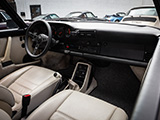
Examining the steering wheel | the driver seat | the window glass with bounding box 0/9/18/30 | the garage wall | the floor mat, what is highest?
the garage wall

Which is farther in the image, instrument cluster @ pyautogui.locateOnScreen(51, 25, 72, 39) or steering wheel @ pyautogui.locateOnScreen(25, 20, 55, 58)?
instrument cluster @ pyautogui.locateOnScreen(51, 25, 72, 39)

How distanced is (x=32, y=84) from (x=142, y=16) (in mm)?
3062

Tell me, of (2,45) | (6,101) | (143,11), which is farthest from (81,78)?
(143,11)

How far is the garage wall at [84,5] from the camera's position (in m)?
6.41

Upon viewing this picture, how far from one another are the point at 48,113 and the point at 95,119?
0.31 m

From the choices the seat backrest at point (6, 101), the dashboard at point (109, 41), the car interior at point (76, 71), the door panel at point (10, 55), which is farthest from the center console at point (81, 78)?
the seat backrest at point (6, 101)

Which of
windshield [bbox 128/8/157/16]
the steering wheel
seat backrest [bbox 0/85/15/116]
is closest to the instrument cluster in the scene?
the steering wheel

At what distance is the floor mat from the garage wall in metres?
4.65

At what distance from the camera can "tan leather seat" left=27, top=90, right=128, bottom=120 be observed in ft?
3.04

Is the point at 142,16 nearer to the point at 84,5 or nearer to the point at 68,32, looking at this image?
the point at 68,32

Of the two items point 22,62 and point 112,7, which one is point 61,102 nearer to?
point 22,62

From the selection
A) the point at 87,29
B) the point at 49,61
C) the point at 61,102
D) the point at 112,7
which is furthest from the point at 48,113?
the point at 112,7

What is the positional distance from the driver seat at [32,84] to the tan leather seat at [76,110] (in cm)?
25

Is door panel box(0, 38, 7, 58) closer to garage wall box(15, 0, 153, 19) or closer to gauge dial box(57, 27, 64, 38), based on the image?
gauge dial box(57, 27, 64, 38)
